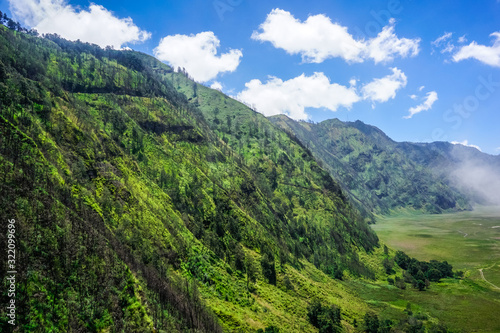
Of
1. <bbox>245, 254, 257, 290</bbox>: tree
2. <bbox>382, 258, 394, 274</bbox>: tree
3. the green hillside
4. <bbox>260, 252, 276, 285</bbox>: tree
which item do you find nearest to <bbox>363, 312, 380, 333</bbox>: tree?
the green hillside

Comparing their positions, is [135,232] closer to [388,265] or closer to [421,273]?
[421,273]

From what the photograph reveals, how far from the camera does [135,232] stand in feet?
159

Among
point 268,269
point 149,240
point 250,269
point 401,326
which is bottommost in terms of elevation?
point 401,326

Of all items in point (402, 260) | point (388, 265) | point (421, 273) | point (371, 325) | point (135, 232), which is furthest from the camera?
point (402, 260)

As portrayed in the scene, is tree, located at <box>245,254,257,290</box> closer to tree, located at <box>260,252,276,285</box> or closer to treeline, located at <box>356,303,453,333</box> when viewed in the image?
tree, located at <box>260,252,276,285</box>

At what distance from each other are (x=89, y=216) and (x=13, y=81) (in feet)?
113

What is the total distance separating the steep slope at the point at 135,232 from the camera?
24.1m

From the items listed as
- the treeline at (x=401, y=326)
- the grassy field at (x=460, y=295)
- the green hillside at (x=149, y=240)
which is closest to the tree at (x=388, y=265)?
the green hillside at (x=149, y=240)

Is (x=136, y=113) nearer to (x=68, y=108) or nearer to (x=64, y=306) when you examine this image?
(x=68, y=108)

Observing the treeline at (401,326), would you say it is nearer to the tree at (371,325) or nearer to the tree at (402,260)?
the tree at (371,325)

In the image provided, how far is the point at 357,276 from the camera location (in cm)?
11800

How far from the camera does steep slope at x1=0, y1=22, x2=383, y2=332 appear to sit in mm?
24109

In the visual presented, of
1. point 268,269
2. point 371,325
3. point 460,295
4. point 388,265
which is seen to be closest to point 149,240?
point 268,269

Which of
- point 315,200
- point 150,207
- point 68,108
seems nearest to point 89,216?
point 150,207
